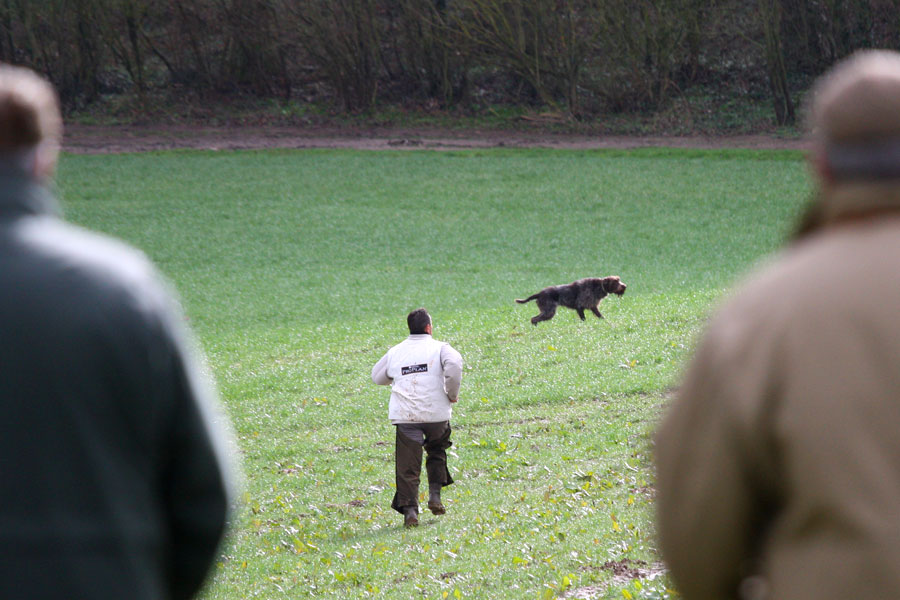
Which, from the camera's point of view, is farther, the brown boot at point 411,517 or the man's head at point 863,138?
the brown boot at point 411,517

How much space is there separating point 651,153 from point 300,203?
1326 centimetres

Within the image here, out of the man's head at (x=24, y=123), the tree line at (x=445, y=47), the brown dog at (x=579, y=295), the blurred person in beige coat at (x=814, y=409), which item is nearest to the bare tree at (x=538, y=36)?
the tree line at (x=445, y=47)

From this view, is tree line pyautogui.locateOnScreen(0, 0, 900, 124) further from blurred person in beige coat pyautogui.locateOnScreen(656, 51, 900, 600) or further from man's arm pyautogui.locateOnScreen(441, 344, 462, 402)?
blurred person in beige coat pyautogui.locateOnScreen(656, 51, 900, 600)

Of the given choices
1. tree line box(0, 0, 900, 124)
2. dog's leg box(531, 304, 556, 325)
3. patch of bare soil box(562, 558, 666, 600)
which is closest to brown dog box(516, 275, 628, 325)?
dog's leg box(531, 304, 556, 325)

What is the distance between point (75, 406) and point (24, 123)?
2.29ft

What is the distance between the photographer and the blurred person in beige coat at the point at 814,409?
205 centimetres

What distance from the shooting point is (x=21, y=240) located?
8.56 ft

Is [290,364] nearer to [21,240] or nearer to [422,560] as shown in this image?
[422,560]

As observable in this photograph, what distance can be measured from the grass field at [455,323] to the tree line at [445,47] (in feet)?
18.6

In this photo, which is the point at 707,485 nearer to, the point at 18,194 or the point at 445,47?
the point at 18,194

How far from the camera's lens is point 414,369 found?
10211 mm

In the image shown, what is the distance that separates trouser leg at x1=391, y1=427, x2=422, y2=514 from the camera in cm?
1034

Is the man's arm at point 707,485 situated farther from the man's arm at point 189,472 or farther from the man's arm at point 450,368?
the man's arm at point 450,368

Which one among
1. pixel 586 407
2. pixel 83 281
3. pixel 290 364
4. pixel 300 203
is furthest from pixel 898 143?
pixel 300 203
